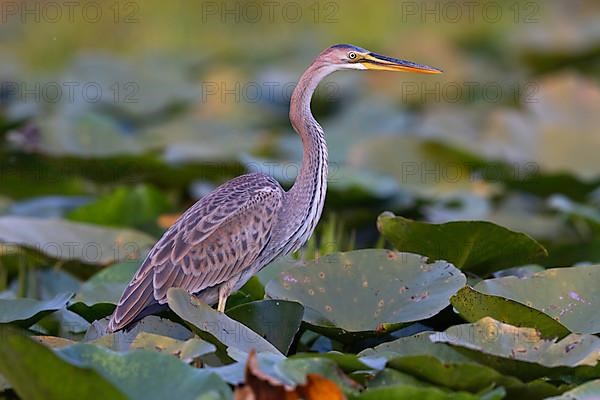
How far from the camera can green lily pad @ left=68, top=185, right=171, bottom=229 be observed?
5.39 m

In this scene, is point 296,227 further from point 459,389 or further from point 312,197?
point 459,389

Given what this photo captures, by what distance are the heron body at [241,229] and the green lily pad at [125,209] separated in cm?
140

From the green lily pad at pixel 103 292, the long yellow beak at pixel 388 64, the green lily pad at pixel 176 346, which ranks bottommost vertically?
the green lily pad at pixel 103 292

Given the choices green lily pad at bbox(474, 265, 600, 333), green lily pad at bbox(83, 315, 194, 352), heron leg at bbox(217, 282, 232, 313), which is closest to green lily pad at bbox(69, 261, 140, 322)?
green lily pad at bbox(83, 315, 194, 352)

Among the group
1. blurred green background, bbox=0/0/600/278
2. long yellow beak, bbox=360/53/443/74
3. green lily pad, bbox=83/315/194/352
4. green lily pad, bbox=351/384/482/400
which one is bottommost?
blurred green background, bbox=0/0/600/278

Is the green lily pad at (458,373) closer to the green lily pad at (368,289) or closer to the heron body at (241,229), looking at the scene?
the green lily pad at (368,289)

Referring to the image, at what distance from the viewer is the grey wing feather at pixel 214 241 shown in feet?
12.8

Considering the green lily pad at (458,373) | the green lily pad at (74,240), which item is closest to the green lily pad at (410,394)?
the green lily pad at (458,373)

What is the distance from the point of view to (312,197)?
13.6 feet

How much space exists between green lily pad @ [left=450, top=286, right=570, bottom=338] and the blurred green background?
155 cm

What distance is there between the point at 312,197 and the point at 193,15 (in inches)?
301

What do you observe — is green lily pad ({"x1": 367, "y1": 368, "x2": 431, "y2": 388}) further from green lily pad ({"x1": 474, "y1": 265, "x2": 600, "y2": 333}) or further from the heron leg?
the heron leg

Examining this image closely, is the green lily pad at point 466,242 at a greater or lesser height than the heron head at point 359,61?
lesser

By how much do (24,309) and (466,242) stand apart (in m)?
1.51
